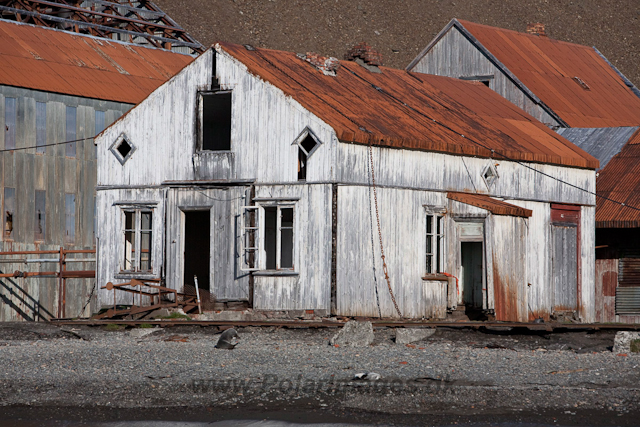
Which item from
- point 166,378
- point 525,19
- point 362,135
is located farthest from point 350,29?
point 166,378

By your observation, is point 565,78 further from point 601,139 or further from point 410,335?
point 410,335

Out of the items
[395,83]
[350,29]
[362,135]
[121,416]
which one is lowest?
[121,416]

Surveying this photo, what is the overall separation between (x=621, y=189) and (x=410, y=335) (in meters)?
12.6

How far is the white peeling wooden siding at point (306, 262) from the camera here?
69.8ft

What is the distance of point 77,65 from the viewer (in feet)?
102

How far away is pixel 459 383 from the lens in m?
13.4

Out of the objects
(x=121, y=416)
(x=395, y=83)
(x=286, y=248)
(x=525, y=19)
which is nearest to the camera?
(x=121, y=416)

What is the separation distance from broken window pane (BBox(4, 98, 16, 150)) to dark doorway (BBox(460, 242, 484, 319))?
12.5 metres

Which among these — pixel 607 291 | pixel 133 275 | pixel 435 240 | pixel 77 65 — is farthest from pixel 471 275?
pixel 77 65

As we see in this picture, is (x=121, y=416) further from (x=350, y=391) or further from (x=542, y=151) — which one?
(x=542, y=151)

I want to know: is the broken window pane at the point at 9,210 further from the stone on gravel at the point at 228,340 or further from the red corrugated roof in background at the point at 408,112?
the stone on gravel at the point at 228,340

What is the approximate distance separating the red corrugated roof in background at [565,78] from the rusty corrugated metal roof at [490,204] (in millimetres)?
9807

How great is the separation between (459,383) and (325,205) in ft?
27.8

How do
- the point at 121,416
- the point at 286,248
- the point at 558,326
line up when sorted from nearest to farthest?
the point at 121,416, the point at 558,326, the point at 286,248
